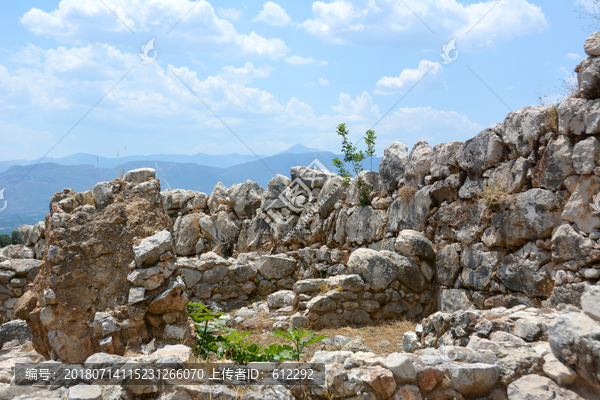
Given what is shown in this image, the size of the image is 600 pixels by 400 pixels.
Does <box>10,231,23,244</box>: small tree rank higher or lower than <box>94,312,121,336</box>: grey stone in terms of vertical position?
higher

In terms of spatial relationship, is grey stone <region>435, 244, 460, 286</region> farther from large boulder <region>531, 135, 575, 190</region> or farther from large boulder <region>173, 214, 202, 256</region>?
large boulder <region>173, 214, 202, 256</region>

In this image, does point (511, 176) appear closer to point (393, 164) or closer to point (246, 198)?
point (393, 164)

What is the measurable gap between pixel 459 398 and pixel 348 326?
3.46 m

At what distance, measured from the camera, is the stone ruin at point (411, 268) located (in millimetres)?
3455

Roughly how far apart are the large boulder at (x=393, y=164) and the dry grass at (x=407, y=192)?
40 cm

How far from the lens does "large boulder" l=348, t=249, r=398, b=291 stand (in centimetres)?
707

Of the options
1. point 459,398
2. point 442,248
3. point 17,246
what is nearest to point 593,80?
point 442,248

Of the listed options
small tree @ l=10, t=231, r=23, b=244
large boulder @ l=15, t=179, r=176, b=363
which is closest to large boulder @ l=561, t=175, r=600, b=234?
large boulder @ l=15, t=179, r=176, b=363

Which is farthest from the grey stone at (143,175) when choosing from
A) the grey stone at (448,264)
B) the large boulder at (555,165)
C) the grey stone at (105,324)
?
the large boulder at (555,165)

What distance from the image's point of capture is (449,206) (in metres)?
7.73

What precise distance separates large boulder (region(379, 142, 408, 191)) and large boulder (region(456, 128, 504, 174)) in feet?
4.77

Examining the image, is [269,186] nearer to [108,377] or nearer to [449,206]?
[449,206]

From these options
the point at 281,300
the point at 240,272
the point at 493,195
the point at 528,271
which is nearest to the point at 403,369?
the point at 528,271

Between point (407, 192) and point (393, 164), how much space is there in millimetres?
861
